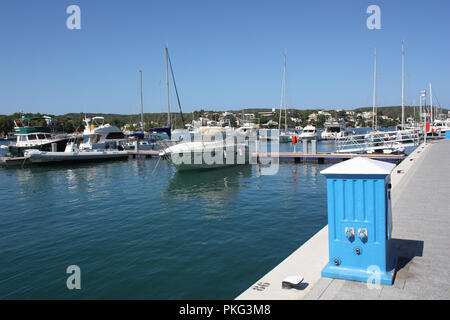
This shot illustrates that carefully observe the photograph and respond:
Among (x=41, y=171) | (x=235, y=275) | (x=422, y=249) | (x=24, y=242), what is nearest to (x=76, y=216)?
(x=24, y=242)

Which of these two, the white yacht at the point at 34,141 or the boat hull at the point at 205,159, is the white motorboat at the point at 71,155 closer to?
the white yacht at the point at 34,141

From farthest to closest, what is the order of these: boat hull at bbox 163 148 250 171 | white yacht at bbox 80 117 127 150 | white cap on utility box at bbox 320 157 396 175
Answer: white yacht at bbox 80 117 127 150, boat hull at bbox 163 148 250 171, white cap on utility box at bbox 320 157 396 175

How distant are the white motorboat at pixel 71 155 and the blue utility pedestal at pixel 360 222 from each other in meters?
35.4

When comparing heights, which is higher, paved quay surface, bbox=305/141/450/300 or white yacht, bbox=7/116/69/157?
white yacht, bbox=7/116/69/157

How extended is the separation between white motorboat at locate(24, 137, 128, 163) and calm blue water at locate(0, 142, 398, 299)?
46.7 feet

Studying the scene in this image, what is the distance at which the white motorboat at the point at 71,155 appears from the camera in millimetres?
33969

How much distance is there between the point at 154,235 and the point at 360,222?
718cm

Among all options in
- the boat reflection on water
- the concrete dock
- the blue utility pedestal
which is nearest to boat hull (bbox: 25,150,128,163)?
the boat reflection on water

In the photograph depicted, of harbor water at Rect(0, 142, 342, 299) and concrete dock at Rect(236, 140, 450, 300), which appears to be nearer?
concrete dock at Rect(236, 140, 450, 300)

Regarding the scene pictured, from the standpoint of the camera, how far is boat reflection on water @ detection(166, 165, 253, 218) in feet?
48.9

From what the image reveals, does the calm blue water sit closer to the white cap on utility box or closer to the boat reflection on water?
the boat reflection on water

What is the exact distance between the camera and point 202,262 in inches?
320
